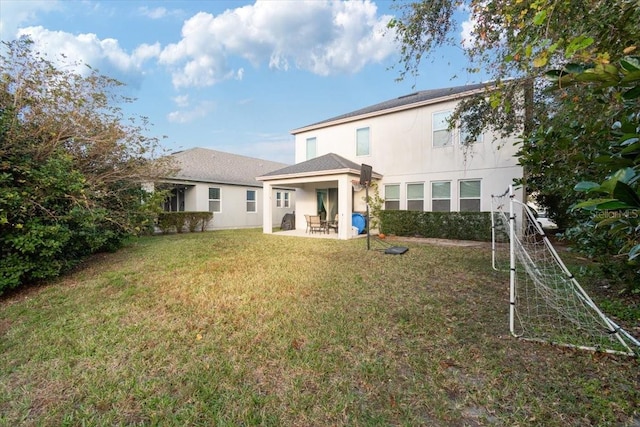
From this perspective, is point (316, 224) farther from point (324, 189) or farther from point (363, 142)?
point (363, 142)

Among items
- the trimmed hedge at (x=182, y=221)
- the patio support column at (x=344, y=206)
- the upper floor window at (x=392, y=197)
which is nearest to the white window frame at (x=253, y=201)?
the trimmed hedge at (x=182, y=221)

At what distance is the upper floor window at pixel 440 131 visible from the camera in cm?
1170

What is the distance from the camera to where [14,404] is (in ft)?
7.26

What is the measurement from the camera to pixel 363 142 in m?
14.1

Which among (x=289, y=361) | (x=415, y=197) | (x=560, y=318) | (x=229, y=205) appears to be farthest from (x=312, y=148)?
(x=289, y=361)

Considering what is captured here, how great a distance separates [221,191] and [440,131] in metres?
12.4

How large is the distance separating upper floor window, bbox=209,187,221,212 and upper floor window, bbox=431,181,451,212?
12.0 m

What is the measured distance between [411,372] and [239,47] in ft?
39.7

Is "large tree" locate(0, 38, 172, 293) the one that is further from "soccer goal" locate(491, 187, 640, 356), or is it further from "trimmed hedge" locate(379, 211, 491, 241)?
"trimmed hedge" locate(379, 211, 491, 241)

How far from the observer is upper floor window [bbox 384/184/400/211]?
13102 millimetres

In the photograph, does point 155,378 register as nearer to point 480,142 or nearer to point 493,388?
point 493,388

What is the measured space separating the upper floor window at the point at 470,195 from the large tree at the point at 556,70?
3443 mm

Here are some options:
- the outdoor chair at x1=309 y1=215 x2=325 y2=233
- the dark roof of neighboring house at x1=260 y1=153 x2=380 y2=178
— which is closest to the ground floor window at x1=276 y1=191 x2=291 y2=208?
the dark roof of neighboring house at x1=260 y1=153 x2=380 y2=178

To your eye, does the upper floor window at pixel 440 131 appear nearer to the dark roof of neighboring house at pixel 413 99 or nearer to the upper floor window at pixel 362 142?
the dark roof of neighboring house at pixel 413 99
